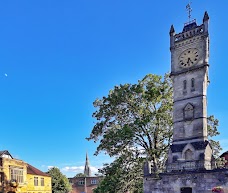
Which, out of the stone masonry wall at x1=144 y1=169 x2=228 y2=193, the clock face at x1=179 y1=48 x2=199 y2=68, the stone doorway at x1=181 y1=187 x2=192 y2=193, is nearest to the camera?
the stone masonry wall at x1=144 y1=169 x2=228 y2=193

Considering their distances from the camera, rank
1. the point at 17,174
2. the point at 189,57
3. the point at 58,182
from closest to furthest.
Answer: the point at 189,57, the point at 17,174, the point at 58,182

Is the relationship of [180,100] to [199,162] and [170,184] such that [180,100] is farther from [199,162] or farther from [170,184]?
[170,184]

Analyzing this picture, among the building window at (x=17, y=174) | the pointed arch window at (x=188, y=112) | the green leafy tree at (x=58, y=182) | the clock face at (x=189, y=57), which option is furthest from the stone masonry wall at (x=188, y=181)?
the green leafy tree at (x=58, y=182)

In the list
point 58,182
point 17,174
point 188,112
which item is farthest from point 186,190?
point 58,182

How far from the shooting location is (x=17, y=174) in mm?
36844

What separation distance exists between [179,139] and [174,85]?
257 inches

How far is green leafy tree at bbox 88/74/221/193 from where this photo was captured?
31.2 metres

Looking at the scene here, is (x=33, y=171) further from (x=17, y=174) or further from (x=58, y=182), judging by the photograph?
(x=58, y=182)

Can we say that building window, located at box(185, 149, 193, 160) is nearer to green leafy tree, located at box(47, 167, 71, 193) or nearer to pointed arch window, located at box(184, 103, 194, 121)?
pointed arch window, located at box(184, 103, 194, 121)

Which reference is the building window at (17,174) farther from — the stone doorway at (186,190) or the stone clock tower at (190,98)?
the stone doorway at (186,190)

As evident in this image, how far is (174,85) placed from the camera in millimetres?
32531

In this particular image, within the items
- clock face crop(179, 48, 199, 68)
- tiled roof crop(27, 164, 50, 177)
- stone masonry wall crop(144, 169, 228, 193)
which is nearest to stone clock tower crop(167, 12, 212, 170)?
clock face crop(179, 48, 199, 68)

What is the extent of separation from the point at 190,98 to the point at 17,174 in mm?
24986

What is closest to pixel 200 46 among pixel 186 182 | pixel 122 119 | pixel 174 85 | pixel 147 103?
pixel 174 85
